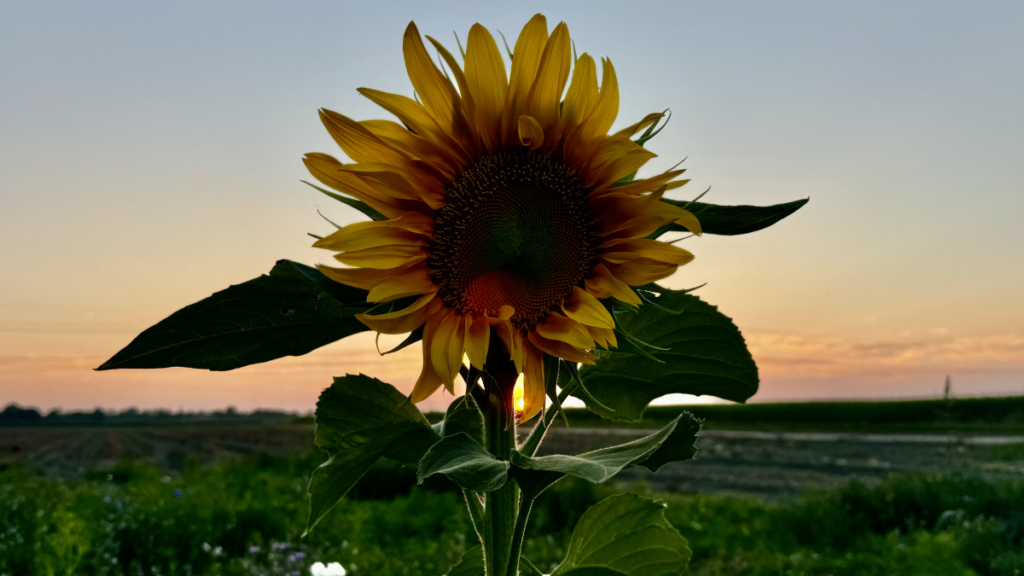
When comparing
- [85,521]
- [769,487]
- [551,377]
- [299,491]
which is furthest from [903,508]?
[551,377]

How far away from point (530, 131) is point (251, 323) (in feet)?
1.26

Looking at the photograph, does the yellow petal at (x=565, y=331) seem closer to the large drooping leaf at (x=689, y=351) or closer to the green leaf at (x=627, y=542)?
the large drooping leaf at (x=689, y=351)

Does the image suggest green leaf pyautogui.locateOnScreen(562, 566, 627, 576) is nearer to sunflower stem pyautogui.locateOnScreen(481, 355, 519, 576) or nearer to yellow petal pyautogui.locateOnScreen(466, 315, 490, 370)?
sunflower stem pyautogui.locateOnScreen(481, 355, 519, 576)

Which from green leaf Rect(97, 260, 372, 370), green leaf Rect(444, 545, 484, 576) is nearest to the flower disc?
green leaf Rect(97, 260, 372, 370)

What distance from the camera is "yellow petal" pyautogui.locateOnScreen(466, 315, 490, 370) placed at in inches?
30.5

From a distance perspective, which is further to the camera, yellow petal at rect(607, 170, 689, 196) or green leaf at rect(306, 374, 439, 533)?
green leaf at rect(306, 374, 439, 533)

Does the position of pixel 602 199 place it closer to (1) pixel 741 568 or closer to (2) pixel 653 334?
(2) pixel 653 334

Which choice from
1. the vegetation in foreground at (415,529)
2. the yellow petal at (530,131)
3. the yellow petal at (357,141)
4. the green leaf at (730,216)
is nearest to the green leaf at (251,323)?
the yellow petal at (357,141)

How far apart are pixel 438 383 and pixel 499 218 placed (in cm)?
21

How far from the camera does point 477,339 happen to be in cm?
79

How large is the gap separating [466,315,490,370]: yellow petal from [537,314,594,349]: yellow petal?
0.21 feet

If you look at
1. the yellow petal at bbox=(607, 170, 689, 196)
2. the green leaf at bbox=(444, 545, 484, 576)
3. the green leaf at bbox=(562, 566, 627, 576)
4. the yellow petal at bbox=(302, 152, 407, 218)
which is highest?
the yellow petal at bbox=(607, 170, 689, 196)

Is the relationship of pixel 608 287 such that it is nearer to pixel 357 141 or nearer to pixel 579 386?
pixel 579 386

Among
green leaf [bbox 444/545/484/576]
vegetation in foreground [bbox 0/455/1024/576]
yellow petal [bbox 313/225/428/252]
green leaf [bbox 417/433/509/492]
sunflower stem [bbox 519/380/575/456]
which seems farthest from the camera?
vegetation in foreground [bbox 0/455/1024/576]
